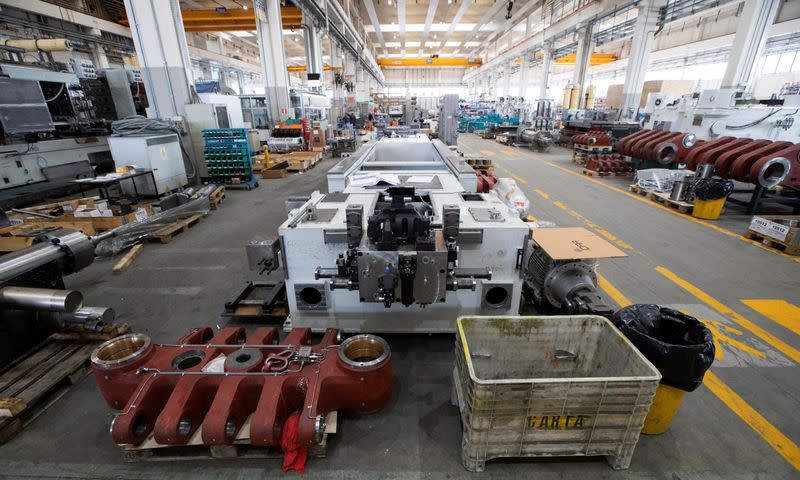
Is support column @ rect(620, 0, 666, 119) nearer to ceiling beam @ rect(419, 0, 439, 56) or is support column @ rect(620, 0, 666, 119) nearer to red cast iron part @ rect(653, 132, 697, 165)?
red cast iron part @ rect(653, 132, 697, 165)

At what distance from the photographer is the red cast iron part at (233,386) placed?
1.59 metres

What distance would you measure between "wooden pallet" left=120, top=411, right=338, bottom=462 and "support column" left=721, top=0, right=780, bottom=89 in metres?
10.9

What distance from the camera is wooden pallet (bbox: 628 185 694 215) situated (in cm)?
552

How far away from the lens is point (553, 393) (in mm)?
1464

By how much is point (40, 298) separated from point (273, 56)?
Answer: 10185mm

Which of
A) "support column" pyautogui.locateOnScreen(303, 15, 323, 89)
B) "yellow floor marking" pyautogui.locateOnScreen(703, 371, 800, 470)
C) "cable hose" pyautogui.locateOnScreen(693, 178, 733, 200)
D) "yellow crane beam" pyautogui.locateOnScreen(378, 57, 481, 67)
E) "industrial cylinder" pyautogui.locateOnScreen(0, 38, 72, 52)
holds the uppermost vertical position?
"yellow crane beam" pyautogui.locateOnScreen(378, 57, 481, 67)

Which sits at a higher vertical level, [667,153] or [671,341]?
[667,153]

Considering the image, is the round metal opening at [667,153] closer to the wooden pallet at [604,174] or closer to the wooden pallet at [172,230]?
the wooden pallet at [604,174]

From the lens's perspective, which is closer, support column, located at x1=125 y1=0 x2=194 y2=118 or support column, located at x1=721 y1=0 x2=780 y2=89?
support column, located at x1=125 y1=0 x2=194 y2=118

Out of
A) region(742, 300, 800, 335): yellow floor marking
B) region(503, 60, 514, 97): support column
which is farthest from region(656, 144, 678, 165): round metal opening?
region(503, 60, 514, 97): support column

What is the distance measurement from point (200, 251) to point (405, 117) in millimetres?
10454

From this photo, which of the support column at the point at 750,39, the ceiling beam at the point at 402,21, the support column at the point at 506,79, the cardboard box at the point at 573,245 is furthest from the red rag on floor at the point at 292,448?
the support column at the point at 506,79

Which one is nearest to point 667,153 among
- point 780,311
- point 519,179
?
point 519,179

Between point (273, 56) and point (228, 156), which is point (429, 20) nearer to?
point (273, 56)
